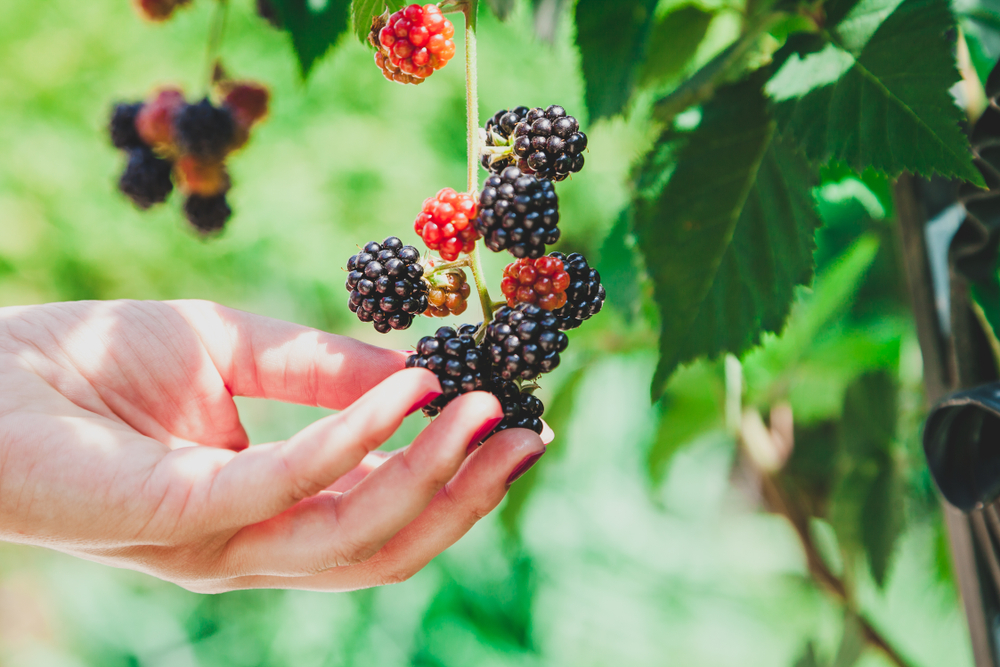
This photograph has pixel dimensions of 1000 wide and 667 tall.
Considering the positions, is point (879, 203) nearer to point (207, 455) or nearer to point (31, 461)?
point (207, 455)

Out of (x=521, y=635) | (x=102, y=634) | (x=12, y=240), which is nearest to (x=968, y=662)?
(x=521, y=635)

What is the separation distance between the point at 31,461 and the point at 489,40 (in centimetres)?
268

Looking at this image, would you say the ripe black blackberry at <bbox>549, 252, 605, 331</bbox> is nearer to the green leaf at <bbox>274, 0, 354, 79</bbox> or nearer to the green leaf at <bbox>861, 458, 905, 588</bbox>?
the green leaf at <bbox>274, 0, 354, 79</bbox>

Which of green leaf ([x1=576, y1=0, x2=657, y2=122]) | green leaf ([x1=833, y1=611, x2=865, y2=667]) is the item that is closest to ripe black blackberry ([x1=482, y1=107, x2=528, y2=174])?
green leaf ([x1=576, y1=0, x2=657, y2=122])

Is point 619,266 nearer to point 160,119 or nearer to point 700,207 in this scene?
point 700,207

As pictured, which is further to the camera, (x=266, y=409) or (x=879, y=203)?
(x=266, y=409)

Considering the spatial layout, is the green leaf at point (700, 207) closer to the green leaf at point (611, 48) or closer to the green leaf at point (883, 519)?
the green leaf at point (611, 48)

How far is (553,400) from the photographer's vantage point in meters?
1.04

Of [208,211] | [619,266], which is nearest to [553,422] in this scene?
[619,266]

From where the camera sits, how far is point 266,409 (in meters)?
2.63

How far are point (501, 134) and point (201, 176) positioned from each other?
0.62m

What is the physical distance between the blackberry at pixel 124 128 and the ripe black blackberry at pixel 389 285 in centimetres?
73

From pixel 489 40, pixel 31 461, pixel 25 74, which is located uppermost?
pixel 489 40

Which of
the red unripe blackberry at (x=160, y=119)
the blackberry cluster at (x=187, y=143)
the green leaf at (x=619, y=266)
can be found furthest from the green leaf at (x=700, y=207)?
the red unripe blackberry at (x=160, y=119)
